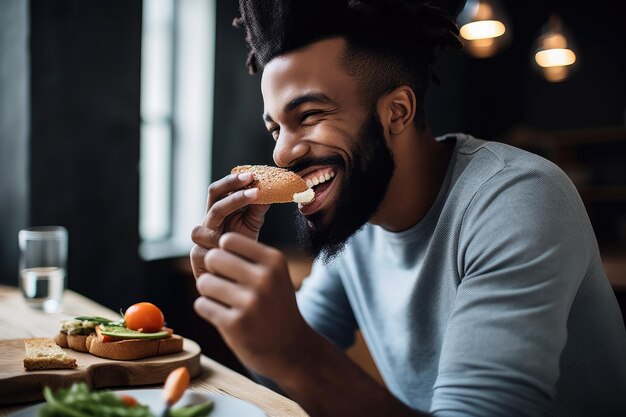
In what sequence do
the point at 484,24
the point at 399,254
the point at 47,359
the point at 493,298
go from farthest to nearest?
1. the point at 484,24
2. the point at 399,254
3. the point at 47,359
4. the point at 493,298

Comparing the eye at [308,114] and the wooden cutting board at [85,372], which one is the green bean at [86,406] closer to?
the wooden cutting board at [85,372]

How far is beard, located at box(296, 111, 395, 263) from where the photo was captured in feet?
5.51

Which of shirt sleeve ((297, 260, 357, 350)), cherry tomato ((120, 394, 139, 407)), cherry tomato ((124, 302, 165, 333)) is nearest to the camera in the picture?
cherry tomato ((120, 394, 139, 407))

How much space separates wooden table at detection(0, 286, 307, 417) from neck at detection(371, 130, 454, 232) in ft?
2.02

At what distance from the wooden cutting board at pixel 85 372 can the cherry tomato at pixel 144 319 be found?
0.08 meters

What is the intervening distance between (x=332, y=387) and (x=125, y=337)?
65 cm

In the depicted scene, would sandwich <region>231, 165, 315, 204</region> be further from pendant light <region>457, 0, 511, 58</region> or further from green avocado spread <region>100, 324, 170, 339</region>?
pendant light <region>457, 0, 511, 58</region>

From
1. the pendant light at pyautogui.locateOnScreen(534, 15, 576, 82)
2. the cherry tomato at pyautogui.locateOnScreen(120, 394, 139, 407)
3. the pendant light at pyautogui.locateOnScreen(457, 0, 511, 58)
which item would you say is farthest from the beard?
the pendant light at pyautogui.locateOnScreen(534, 15, 576, 82)

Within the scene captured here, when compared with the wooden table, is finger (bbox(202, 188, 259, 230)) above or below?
above

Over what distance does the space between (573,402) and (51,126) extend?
2695 mm

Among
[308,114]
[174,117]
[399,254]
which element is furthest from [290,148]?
[174,117]

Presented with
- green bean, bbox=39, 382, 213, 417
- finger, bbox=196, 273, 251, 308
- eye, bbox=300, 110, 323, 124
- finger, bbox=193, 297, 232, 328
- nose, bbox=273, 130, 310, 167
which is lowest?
green bean, bbox=39, 382, 213, 417

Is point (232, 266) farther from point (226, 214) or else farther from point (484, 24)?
point (484, 24)

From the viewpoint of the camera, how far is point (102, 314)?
210 centimetres
